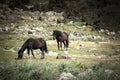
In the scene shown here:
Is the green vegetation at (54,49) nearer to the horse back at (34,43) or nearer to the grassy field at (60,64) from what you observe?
the grassy field at (60,64)

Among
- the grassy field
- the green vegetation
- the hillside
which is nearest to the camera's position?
the grassy field

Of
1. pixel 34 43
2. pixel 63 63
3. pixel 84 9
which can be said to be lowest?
pixel 84 9

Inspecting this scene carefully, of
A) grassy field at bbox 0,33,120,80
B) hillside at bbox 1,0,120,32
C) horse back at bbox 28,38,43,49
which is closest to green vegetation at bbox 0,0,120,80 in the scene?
grassy field at bbox 0,33,120,80

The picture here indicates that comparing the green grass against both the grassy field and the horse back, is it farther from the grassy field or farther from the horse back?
the horse back

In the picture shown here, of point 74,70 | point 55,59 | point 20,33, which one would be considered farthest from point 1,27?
point 74,70

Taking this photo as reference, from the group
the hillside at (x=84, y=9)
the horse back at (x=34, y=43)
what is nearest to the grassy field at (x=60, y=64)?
the horse back at (x=34, y=43)

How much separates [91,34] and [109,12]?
10125mm

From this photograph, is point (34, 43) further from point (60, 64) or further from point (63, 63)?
point (63, 63)

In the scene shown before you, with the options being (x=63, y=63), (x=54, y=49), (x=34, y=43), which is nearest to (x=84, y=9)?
(x=54, y=49)

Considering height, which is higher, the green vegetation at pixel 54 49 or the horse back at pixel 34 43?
the horse back at pixel 34 43

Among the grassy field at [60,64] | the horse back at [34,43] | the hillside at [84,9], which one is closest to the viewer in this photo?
the grassy field at [60,64]

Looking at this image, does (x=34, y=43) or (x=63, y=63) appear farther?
(x=34, y=43)

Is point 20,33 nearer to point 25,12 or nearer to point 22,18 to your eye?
point 22,18

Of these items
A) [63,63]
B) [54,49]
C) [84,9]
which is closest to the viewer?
[63,63]
